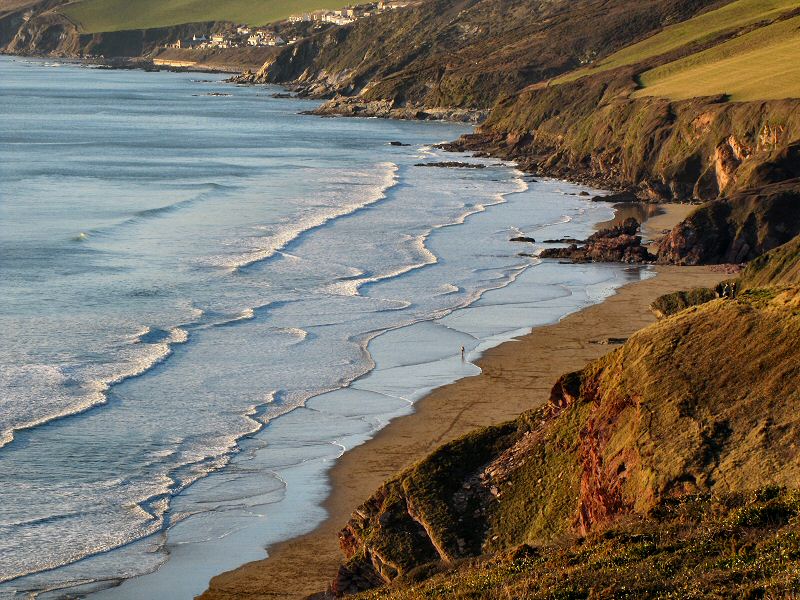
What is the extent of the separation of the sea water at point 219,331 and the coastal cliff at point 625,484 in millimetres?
4081

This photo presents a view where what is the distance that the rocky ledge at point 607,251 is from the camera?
48.3 meters

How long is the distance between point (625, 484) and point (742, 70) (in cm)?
6929

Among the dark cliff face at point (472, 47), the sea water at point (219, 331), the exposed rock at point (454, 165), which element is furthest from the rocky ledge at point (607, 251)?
the dark cliff face at point (472, 47)

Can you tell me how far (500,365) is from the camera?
32094 mm

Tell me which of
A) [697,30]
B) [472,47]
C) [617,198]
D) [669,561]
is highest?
[697,30]

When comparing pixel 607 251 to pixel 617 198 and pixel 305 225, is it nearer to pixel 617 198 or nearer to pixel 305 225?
pixel 305 225

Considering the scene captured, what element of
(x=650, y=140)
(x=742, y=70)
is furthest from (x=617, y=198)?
(x=742, y=70)

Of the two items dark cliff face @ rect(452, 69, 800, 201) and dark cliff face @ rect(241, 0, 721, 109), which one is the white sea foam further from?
dark cliff face @ rect(241, 0, 721, 109)

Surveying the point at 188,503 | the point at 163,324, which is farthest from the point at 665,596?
the point at 163,324

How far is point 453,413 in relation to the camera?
28.1 meters

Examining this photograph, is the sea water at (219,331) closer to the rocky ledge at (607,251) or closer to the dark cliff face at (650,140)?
the rocky ledge at (607,251)

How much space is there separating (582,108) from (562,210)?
32565 mm

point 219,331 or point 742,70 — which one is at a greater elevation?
point 742,70

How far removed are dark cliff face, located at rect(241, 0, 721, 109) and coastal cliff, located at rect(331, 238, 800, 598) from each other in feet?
375
